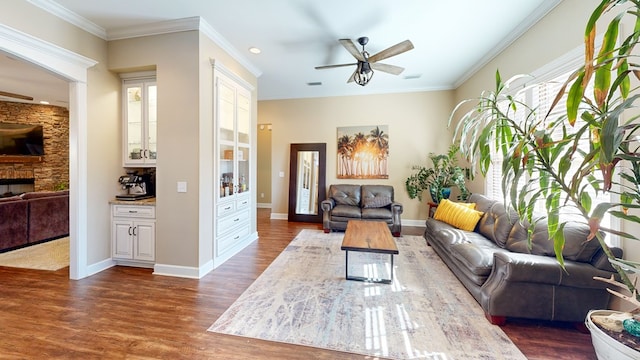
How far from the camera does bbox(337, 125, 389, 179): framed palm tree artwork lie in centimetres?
602

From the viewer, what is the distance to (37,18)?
2.66 m

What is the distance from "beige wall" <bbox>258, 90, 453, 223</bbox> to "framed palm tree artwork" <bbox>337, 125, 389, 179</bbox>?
123 mm

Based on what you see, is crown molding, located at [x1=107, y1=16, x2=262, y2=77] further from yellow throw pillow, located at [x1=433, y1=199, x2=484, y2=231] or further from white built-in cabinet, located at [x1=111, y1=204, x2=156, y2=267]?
yellow throw pillow, located at [x1=433, y1=199, x2=484, y2=231]

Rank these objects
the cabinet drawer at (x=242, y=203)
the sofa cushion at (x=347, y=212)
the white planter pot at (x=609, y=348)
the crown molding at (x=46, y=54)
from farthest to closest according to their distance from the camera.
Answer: the sofa cushion at (x=347, y=212)
the cabinet drawer at (x=242, y=203)
the crown molding at (x=46, y=54)
the white planter pot at (x=609, y=348)

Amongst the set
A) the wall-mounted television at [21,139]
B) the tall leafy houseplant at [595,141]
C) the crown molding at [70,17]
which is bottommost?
the tall leafy houseplant at [595,141]

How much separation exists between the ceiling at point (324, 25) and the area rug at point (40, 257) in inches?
107

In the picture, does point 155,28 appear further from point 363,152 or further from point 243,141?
point 363,152

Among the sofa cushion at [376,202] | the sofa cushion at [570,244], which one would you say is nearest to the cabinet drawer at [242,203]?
the sofa cushion at [376,202]

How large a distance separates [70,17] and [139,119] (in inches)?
48.1

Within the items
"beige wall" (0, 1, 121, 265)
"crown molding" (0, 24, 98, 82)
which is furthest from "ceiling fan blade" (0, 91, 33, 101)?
"crown molding" (0, 24, 98, 82)

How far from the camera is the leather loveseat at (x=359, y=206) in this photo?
504 cm

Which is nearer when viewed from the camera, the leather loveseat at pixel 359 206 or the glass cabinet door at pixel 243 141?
the glass cabinet door at pixel 243 141

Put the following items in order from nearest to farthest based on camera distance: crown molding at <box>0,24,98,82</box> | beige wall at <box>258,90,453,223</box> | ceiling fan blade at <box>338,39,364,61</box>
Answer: crown molding at <box>0,24,98,82</box>
ceiling fan blade at <box>338,39,364,61</box>
beige wall at <box>258,90,453,223</box>

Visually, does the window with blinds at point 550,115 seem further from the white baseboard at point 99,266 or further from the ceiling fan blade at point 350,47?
the white baseboard at point 99,266
